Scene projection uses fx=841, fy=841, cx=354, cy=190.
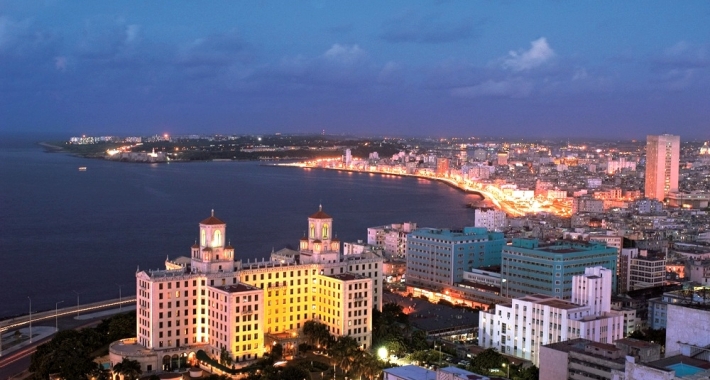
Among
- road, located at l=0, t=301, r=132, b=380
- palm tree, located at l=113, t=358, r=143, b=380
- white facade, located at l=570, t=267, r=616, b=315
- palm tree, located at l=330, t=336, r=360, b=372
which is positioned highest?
white facade, located at l=570, t=267, r=616, b=315

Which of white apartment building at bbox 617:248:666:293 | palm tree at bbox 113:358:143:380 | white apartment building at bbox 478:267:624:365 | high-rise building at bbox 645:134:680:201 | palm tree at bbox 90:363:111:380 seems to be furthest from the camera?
high-rise building at bbox 645:134:680:201

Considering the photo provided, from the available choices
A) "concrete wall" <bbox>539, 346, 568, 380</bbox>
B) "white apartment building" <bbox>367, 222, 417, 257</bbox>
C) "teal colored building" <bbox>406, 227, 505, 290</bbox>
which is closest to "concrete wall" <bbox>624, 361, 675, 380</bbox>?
"concrete wall" <bbox>539, 346, 568, 380</bbox>

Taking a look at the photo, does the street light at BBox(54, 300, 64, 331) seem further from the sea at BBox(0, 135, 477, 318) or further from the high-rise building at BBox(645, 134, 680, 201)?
the high-rise building at BBox(645, 134, 680, 201)

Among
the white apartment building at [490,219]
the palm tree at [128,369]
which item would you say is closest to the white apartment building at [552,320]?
the palm tree at [128,369]

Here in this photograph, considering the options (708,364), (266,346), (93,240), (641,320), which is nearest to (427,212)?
(93,240)

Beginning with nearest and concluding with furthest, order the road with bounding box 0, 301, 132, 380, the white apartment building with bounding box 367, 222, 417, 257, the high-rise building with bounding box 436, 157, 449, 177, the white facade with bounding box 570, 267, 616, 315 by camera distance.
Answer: the road with bounding box 0, 301, 132, 380 < the white facade with bounding box 570, 267, 616, 315 < the white apartment building with bounding box 367, 222, 417, 257 < the high-rise building with bounding box 436, 157, 449, 177

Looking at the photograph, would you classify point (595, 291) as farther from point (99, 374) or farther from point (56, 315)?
point (56, 315)

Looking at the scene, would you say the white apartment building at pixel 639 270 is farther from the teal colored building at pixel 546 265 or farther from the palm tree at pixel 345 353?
the palm tree at pixel 345 353
